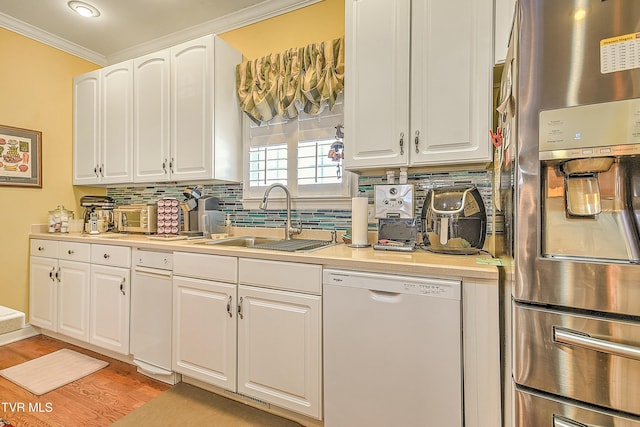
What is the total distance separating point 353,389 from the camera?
1.37 metres

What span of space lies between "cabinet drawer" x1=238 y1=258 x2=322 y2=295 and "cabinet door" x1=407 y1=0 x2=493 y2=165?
810mm

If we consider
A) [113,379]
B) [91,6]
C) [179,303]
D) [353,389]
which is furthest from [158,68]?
[353,389]

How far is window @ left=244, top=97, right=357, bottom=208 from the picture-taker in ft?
7.00

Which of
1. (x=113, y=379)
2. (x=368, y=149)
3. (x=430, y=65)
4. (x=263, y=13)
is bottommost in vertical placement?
(x=113, y=379)

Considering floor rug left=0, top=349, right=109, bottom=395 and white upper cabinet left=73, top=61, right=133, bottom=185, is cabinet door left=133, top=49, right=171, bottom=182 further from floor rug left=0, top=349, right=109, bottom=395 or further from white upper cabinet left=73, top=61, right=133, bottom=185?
Result: floor rug left=0, top=349, right=109, bottom=395

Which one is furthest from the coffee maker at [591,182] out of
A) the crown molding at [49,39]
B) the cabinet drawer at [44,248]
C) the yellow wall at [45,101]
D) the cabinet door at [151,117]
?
the crown molding at [49,39]

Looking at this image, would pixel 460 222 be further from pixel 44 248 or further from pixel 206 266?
pixel 44 248

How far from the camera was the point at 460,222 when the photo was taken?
1.53 meters

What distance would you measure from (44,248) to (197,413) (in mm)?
2064

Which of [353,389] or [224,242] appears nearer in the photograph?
[353,389]

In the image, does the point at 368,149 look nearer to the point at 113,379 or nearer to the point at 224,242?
the point at 224,242

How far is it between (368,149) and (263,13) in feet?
5.11

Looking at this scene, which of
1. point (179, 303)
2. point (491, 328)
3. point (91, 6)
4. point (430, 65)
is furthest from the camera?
point (91, 6)

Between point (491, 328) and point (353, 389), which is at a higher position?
point (491, 328)
